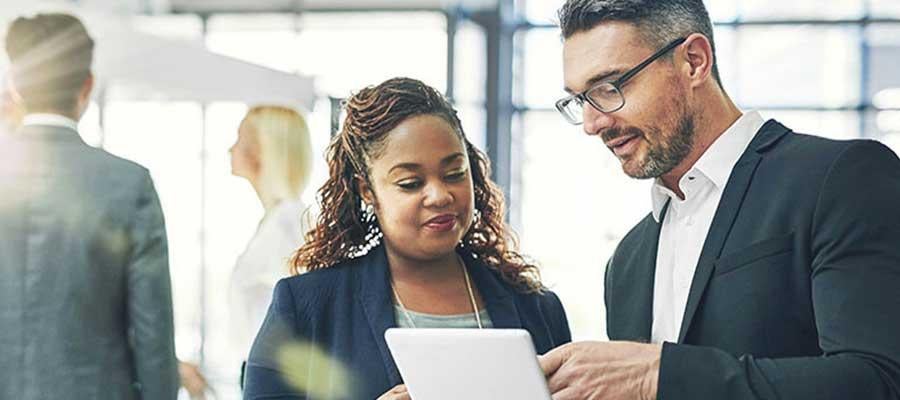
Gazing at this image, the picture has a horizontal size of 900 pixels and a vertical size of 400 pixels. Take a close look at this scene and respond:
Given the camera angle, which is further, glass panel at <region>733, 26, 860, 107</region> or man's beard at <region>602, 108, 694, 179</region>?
glass panel at <region>733, 26, 860, 107</region>

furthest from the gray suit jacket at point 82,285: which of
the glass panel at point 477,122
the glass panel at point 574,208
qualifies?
the glass panel at point 574,208

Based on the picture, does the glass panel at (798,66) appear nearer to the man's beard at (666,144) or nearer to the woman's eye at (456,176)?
the woman's eye at (456,176)

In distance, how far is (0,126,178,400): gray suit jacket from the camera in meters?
2.97

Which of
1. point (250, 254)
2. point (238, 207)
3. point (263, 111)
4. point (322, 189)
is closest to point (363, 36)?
point (238, 207)

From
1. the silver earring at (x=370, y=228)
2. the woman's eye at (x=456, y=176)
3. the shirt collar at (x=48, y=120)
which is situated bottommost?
the silver earring at (x=370, y=228)

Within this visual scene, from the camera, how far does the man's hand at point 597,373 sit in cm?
161

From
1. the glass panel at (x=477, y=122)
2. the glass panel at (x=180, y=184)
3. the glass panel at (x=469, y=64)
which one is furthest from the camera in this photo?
the glass panel at (x=477, y=122)

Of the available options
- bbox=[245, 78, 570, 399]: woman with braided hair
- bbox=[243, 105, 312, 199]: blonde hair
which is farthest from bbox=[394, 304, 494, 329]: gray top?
bbox=[243, 105, 312, 199]: blonde hair

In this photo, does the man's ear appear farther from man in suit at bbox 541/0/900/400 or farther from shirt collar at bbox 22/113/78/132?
shirt collar at bbox 22/113/78/132

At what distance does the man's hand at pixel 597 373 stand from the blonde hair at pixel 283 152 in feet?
8.14

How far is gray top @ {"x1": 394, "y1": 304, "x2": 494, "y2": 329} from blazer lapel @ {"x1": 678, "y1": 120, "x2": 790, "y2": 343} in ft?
1.47

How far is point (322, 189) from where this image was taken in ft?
7.81

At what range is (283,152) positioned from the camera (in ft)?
13.5

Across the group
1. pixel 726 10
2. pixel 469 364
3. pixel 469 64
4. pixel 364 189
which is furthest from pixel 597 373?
pixel 726 10
